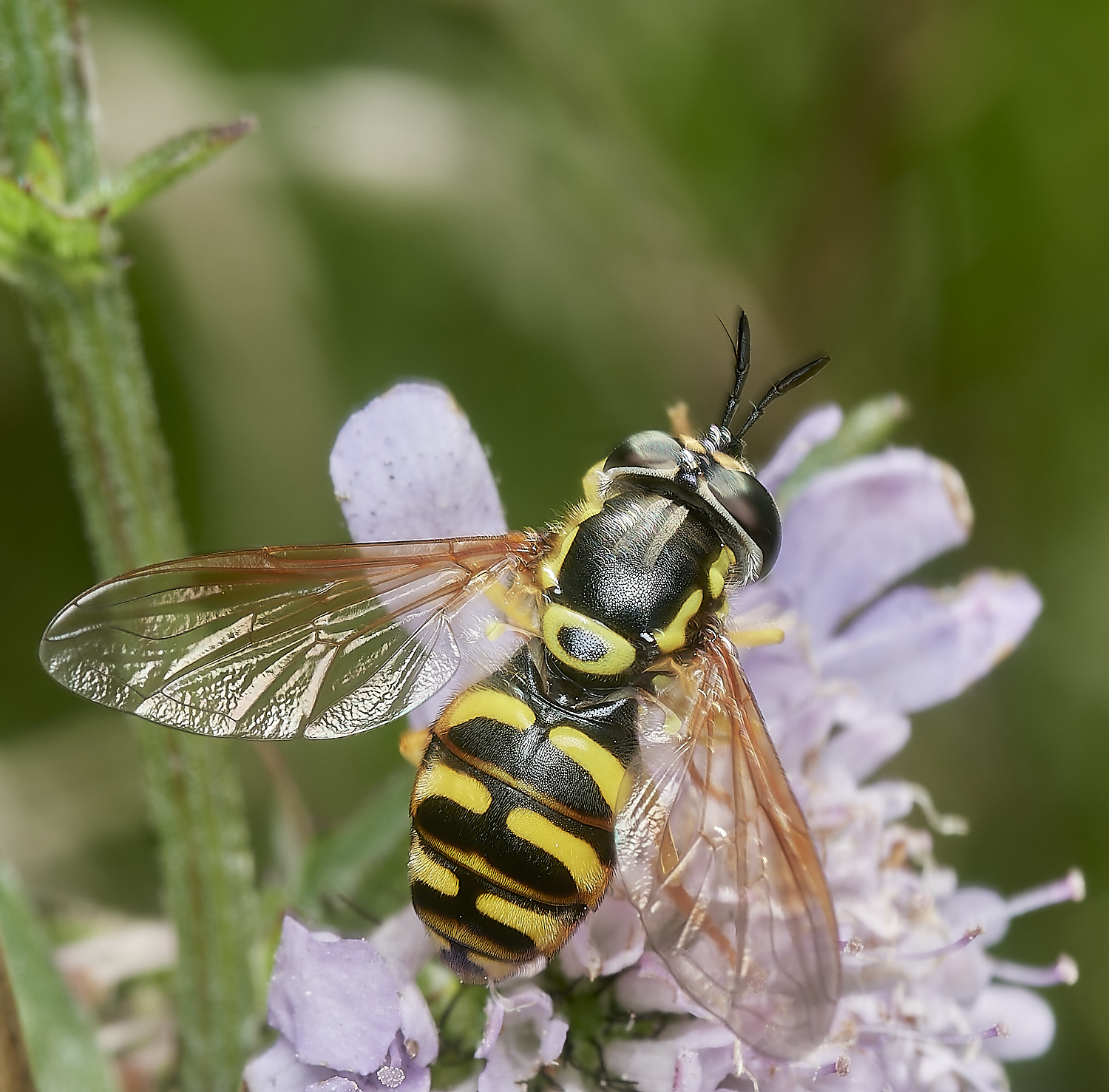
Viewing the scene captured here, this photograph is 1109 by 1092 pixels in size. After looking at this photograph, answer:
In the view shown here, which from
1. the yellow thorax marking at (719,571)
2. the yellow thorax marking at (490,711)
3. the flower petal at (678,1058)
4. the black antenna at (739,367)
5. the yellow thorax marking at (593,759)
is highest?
the black antenna at (739,367)

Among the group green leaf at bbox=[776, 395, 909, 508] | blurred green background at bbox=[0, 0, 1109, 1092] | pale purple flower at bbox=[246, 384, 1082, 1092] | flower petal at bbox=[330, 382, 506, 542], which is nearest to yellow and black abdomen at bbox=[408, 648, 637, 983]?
pale purple flower at bbox=[246, 384, 1082, 1092]

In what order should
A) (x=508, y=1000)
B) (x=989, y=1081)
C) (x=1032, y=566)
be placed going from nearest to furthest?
1. (x=508, y=1000)
2. (x=989, y=1081)
3. (x=1032, y=566)

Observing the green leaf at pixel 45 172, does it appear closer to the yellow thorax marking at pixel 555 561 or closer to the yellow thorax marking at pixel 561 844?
the yellow thorax marking at pixel 555 561

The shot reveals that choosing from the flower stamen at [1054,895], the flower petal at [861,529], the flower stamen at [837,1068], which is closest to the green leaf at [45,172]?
the flower petal at [861,529]

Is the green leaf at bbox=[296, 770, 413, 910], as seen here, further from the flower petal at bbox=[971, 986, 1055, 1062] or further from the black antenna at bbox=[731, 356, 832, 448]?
the flower petal at bbox=[971, 986, 1055, 1062]

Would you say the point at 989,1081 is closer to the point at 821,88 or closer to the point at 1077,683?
the point at 1077,683

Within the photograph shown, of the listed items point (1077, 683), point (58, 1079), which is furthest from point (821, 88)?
point (58, 1079)

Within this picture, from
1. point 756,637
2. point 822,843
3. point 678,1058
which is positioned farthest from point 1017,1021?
point 756,637
